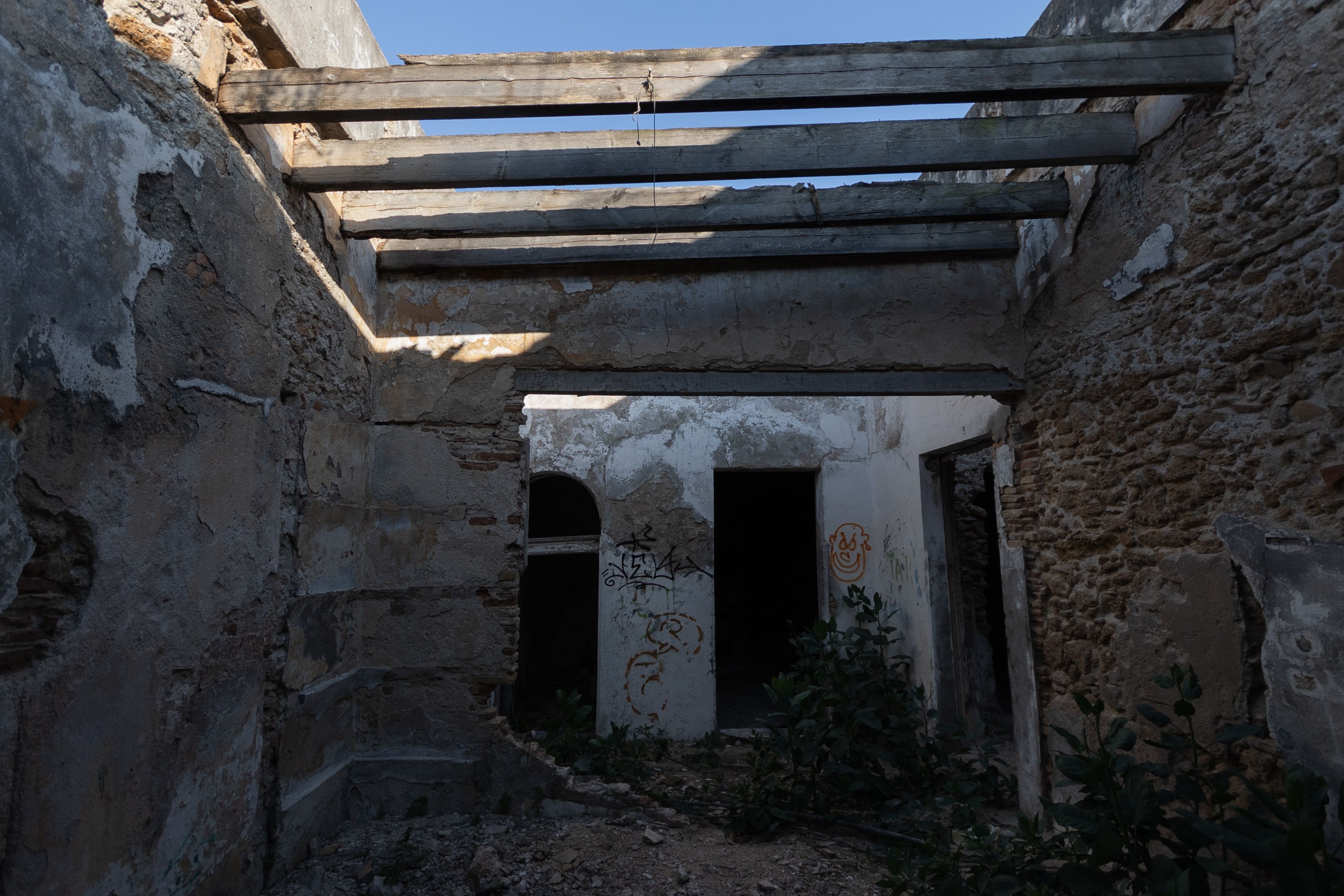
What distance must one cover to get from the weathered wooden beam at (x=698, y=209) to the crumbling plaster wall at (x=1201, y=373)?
1.42 ft

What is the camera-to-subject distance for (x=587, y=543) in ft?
25.3

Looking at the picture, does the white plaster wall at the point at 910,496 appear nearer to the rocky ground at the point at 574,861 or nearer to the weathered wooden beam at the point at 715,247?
the weathered wooden beam at the point at 715,247

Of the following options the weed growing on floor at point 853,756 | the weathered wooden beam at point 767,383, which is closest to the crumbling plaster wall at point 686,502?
the weed growing on floor at point 853,756

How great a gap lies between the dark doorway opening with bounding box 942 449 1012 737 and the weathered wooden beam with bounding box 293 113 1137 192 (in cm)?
303

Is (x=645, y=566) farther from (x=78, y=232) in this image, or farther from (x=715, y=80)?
(x=78, y=232)

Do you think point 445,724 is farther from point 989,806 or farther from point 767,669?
point 767,669

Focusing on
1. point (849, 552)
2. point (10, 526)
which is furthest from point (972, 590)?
point (10, 526)

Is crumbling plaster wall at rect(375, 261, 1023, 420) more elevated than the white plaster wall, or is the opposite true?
crumbling plaster wall at rect(375, 261, 1023, 420)

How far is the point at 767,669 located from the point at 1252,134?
32.5 feet

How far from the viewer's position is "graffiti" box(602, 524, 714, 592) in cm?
727

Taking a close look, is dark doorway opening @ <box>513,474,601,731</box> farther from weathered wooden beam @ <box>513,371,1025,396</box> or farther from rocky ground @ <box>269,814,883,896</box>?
rocky ground @ <box>269,814,883,896</box>

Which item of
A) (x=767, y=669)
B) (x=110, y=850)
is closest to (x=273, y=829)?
(x=110, y=850)

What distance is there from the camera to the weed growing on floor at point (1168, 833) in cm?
205

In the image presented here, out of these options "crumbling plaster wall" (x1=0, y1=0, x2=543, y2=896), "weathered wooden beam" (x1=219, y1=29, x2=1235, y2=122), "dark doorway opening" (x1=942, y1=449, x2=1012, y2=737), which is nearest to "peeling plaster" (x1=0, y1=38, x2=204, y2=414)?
"crumbling plaster wall" (x1=0, y1=0, x2=543, y2=896)
